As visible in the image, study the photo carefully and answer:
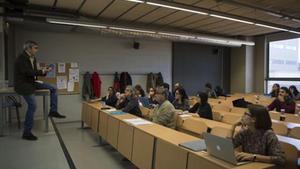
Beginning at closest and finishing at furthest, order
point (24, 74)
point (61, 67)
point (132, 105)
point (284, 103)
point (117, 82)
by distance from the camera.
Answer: point (24, 74) → point (132, 105) → point (284, 103) → point (61, 67) → point (117, 82)

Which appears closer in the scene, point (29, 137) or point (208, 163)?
point (208, 163)

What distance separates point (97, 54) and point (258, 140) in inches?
266

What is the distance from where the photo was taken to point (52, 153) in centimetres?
327

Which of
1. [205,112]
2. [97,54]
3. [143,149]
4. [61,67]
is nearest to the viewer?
[143,149]

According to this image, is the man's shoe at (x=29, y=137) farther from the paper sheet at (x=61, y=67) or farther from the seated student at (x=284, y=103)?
the seated student at (x=284, y=103)

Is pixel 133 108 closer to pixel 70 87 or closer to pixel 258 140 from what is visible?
pixel 258 140

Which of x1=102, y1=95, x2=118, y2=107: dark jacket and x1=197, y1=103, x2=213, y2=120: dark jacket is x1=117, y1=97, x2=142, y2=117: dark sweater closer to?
x1=197, y1=103, x2=213, y2=120: dark jacket

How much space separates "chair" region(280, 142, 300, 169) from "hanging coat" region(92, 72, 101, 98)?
6431mm

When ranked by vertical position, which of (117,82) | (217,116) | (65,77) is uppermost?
(65,77)

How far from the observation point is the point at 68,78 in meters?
7.67

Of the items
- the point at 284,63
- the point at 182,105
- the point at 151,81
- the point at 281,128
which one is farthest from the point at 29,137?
the point at 284,63

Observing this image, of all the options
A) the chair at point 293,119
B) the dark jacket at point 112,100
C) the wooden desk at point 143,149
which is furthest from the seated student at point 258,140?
the dark jacket at point 112,100

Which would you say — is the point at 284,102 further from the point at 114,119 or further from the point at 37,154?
the point at 37,154

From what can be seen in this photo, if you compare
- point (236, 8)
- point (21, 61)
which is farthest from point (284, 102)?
point (21, 61)
